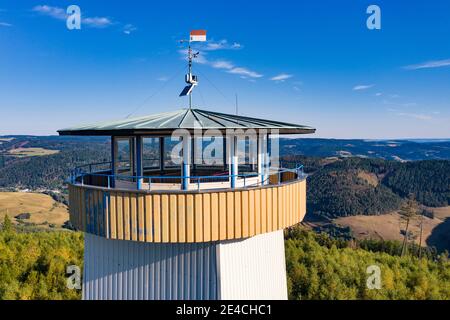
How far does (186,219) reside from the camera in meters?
11.7

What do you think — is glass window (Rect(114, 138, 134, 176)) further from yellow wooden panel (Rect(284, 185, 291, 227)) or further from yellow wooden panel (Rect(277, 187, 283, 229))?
yellow wooden panel (Rect(284, 185, 291, 227))

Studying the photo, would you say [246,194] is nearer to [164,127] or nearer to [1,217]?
[164,127]

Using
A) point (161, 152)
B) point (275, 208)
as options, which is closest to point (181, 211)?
point (275, 208)

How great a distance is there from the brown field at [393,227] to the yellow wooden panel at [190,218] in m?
146

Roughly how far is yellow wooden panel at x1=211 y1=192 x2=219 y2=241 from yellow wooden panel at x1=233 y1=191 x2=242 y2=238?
639 mm

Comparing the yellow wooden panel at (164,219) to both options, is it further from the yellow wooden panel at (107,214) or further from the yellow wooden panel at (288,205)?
the yellow wooden panel at (288,205)

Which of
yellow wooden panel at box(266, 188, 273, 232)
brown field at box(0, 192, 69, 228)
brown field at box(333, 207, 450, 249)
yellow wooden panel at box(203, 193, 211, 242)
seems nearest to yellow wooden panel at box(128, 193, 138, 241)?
yellow wooden panel at box(203, 193, 211, 242)

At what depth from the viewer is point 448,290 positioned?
3556cm

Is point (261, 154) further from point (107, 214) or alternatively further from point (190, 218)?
point (107, 214)

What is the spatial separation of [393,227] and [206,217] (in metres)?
171

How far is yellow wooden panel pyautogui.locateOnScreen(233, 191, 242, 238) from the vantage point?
1212cm
